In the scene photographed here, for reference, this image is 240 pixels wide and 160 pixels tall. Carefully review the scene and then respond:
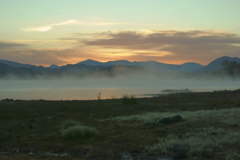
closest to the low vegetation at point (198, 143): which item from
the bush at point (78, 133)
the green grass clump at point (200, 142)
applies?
the green grass clump at point (200, 142)

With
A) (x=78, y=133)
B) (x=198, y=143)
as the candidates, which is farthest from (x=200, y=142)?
(x=78, y=133)

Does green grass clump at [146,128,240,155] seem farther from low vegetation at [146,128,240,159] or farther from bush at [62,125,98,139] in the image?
bush at [62,125,98,139]

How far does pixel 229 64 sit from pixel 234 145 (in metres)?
179

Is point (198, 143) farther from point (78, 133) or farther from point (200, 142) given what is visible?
point (78, 133)

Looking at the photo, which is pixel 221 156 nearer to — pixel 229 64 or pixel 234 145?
pixel 234 145

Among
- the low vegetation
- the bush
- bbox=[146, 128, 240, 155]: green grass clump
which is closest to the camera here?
the low vegetation

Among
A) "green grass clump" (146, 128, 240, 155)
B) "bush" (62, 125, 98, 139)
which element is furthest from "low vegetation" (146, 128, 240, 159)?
"bush" (62, 125, 98, 139)

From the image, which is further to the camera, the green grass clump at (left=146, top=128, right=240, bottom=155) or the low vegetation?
the green grass clump at (left=146, top=128, right=240, bottom=155)

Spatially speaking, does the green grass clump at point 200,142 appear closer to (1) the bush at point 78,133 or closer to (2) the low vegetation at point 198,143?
(2) the low vegetation at point 198,143

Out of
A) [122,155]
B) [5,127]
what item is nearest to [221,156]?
[122,155]

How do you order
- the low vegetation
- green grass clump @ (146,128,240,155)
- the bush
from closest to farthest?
the low vegetation, green grass clump @ (146,128,240,155), the bush

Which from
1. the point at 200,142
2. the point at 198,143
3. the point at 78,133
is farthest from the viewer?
the point at 78,133

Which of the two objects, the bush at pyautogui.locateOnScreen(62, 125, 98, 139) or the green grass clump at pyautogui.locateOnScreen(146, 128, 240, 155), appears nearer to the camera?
the green grass clump at pyautogui.locateOnScreen(146, 128, 240, 155)

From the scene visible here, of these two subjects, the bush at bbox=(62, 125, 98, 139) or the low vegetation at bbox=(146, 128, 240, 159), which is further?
the bush at bbox=(62, 125, 98, 139)
